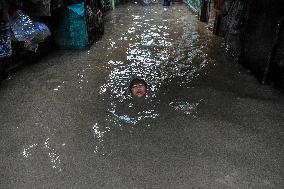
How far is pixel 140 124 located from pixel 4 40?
3566 mm

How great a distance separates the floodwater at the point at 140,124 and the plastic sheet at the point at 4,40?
2.38 ft

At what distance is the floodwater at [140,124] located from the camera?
392cm

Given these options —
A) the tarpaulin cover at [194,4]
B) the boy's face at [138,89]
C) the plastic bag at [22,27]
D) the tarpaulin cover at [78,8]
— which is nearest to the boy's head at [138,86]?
the boy's face at [138,89]

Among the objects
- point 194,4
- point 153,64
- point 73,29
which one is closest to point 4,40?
point 73,29

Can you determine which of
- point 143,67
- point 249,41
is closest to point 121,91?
point 143,67

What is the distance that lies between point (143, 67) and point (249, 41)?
2.64 meters

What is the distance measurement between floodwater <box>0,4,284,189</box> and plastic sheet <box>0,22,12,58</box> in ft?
2.38

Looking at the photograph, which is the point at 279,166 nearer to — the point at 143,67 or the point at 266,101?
the point at 266,101

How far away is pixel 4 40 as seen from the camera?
6.03 meters

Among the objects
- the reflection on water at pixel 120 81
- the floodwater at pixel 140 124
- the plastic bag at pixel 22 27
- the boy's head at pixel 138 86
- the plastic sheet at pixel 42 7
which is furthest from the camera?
the plastic sheet at pixel 42 7

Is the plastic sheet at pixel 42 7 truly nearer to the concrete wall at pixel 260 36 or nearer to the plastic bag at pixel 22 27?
the plastic bag at pixel 22 27

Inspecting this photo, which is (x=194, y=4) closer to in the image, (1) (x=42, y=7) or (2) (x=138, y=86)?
(1) (x=42, y=7)

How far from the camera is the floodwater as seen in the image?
3.92m

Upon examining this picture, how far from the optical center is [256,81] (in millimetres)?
6297
